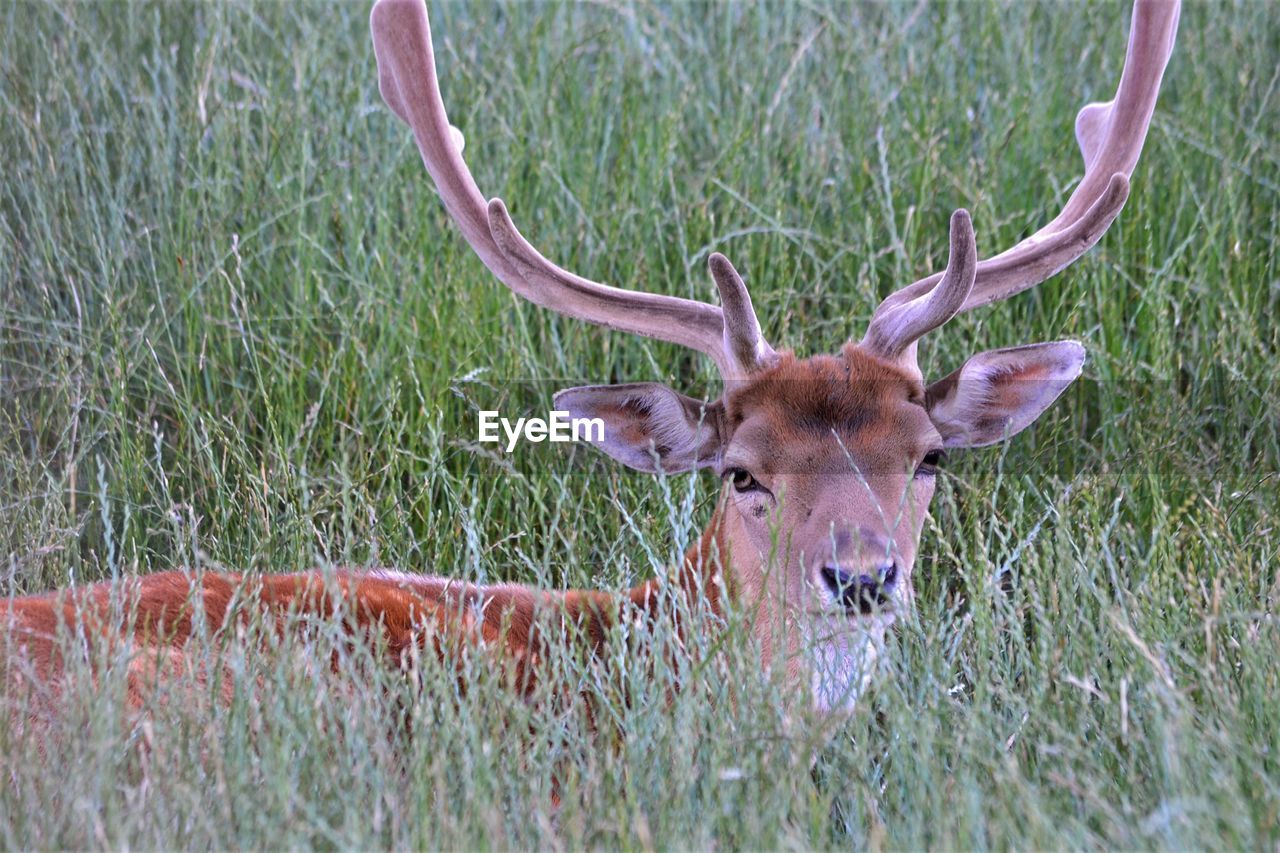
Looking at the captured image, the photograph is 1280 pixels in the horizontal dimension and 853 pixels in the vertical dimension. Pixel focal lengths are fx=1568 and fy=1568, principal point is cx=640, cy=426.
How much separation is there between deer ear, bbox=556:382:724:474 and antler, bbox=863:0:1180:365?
47 centimetres

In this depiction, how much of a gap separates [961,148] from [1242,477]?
78.3 inches

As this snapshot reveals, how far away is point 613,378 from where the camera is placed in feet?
17.9

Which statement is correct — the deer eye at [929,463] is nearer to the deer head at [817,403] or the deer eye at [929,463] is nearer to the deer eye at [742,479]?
the deer head at [817,403]

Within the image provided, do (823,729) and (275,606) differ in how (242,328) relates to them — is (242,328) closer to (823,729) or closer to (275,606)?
(275,606)

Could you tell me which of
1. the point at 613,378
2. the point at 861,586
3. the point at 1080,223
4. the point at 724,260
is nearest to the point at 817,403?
the point at 724,260

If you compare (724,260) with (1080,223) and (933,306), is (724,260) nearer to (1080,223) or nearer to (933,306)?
(933,306)

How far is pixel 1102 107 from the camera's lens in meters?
4.71

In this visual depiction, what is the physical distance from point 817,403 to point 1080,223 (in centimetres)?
86

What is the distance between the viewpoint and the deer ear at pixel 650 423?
157 inches

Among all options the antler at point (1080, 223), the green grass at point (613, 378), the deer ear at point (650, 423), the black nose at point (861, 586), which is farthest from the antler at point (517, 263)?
the black nose at point (861, 586)

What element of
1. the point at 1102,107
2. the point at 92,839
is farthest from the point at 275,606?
the point at 1102,107

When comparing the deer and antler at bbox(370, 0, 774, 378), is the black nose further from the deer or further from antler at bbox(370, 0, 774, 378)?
antler at bbox(370, 0, 774, 378)

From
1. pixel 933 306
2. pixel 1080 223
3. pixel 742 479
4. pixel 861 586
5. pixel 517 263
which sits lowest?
pixel 861 586

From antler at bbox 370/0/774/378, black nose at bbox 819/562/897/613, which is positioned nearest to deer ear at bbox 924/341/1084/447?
antler at bbox 370/0/774/378
